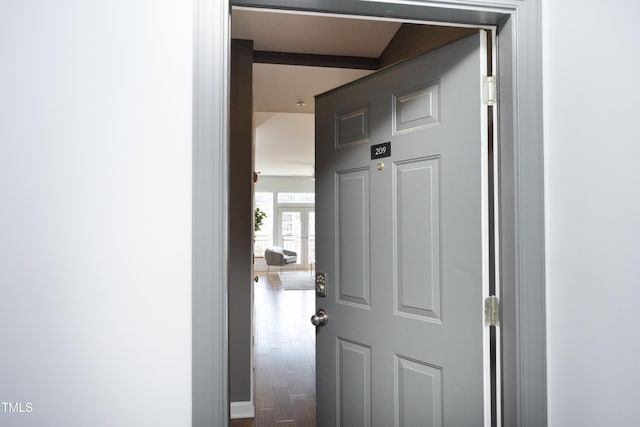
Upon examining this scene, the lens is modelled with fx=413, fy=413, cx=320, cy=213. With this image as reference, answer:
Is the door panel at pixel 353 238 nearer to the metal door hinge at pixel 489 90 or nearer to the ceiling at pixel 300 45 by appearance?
the metal door hinge at pixel 489 90

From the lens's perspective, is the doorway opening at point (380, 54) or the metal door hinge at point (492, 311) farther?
the doorway opening at point (380, 54)

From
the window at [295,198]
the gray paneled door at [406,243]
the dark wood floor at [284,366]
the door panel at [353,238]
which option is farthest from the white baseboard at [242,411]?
the window at [295,198]

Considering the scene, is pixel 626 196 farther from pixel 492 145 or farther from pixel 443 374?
pixel 443 374

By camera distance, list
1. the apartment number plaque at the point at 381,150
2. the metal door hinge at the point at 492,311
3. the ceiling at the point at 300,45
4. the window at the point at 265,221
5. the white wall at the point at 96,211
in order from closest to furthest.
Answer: the white wall at the point at 96,211, the metal door hinge at the point at 492,311, the apartment number plaque at the point at 381,150, the ceiling at the point at 300,45, the window at the point at 265,221

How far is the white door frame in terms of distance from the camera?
41.2 inches

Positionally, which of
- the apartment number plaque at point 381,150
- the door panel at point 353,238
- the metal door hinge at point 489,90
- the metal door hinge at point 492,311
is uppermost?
the metal door hinge at point 489,90

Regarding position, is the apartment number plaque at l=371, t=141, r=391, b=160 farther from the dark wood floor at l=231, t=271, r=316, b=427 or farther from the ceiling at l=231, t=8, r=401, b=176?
the dark wood floor at l=231, t=271, r=316, b=427

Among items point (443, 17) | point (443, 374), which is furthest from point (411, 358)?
point (443, 17)

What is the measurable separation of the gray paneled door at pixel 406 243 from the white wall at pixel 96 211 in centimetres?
86

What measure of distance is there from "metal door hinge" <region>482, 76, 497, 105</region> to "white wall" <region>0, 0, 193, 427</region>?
0.91 metres

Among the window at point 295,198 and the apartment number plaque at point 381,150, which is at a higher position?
the window at point 295,198

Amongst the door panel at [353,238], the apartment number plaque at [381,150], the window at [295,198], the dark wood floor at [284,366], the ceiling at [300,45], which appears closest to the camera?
the apartment number plaque at [381,150]

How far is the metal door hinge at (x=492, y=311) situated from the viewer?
51.5 inches

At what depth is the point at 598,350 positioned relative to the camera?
105 centimetres
